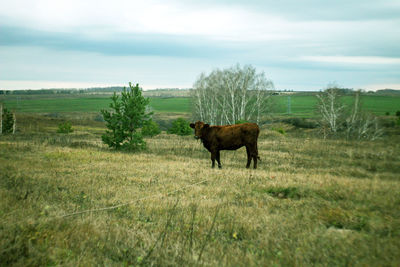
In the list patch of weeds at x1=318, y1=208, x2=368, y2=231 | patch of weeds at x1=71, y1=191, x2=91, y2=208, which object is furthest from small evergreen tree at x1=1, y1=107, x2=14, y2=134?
patch of weeds at x1=318, y1=208, x2=368, y2=231

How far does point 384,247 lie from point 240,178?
7096mm

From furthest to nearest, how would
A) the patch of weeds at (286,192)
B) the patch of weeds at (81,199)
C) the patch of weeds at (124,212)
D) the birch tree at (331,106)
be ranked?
the birch tree at (331,106)
the patch of weeds at (286,192)
the patch of weeds at (81,199)
the patch of weeds at (124,212)

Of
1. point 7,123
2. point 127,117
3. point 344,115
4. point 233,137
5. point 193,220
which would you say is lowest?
point 7,123

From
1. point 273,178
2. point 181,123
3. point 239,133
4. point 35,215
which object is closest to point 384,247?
point 35,215

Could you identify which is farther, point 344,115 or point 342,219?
point 344,115

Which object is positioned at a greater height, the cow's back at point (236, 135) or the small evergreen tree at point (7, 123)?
the cow's back at point (236, 135)

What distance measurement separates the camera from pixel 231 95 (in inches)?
2152

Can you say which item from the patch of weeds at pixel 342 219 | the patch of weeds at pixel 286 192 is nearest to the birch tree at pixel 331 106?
the patch of weeds at pixel 286 192

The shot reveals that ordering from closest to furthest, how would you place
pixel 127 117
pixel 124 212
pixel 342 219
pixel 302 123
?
pixel 342 219
pixel 124 212
pixel 127 117
pixel 302 123

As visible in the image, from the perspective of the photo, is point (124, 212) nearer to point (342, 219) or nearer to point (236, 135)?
point (342, 219)

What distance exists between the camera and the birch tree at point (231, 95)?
5541cm

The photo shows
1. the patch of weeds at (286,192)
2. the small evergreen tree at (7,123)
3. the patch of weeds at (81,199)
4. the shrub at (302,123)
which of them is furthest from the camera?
the shrub at (302,123)

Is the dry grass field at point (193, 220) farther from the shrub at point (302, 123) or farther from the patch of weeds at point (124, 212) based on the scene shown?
the shrub at point (302, 123)

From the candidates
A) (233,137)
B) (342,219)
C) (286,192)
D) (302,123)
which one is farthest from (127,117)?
(302,123)
